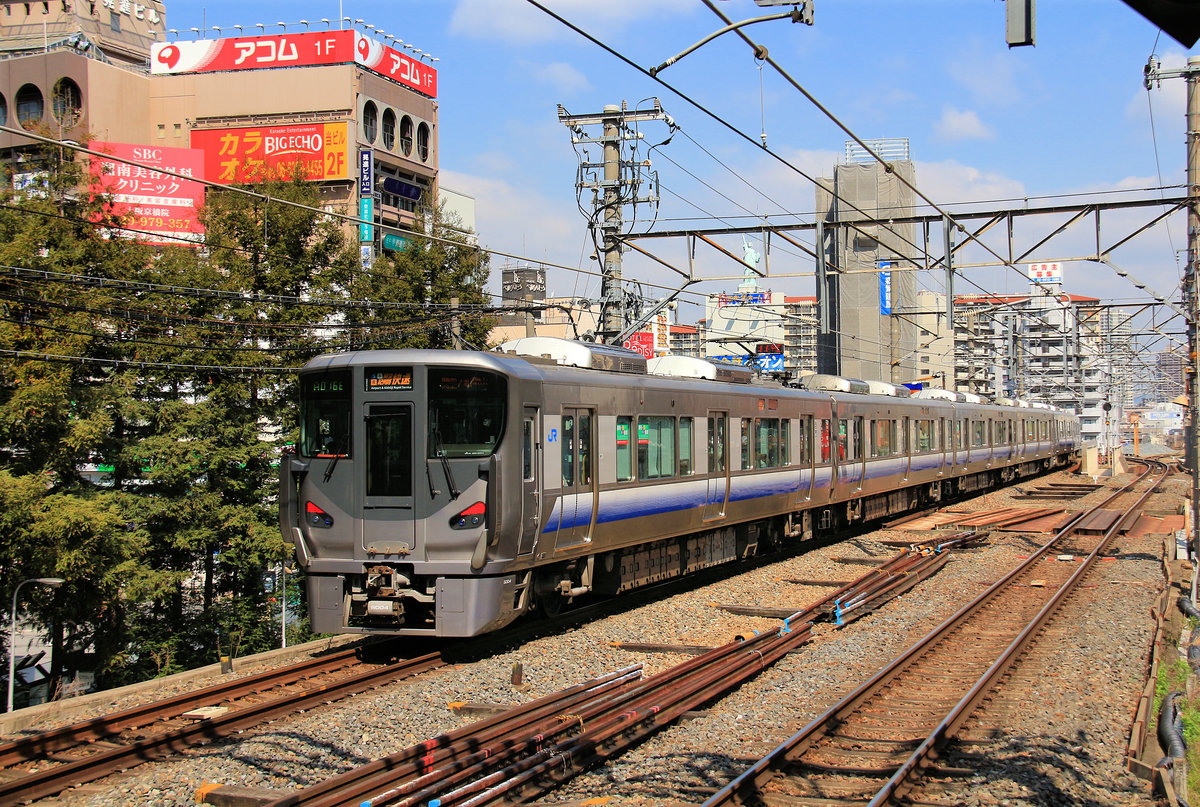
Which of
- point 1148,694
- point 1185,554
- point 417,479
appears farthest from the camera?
point 1185,554

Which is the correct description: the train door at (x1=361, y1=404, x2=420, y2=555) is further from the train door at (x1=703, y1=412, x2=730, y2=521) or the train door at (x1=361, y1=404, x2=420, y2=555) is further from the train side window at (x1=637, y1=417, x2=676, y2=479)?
the train door at (x1=703, y1=412, x2=730, y2=521)

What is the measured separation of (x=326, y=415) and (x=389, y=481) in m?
0.96

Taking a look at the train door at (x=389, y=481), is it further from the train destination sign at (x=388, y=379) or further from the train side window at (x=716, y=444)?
the train side window at (x=716, y=444)

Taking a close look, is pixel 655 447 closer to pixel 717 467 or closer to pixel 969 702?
pixel 717 467

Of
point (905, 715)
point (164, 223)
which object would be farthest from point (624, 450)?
point (164, 223)

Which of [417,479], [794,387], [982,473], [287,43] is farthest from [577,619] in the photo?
[287,43]

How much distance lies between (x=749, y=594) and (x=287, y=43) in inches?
1711

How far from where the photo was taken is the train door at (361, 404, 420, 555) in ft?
31.0

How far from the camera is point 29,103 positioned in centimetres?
4819

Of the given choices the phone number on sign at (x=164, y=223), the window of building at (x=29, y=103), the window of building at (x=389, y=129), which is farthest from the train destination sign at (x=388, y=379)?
the window of building at (x=29, y=103)

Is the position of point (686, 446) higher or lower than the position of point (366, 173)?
lower

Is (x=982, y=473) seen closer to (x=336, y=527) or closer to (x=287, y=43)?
(x=336, y=527)

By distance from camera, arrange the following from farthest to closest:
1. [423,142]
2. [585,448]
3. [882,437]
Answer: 1. [423,142]
2. [882,437]
3. [585,448]

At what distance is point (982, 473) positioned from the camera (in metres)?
32.5
